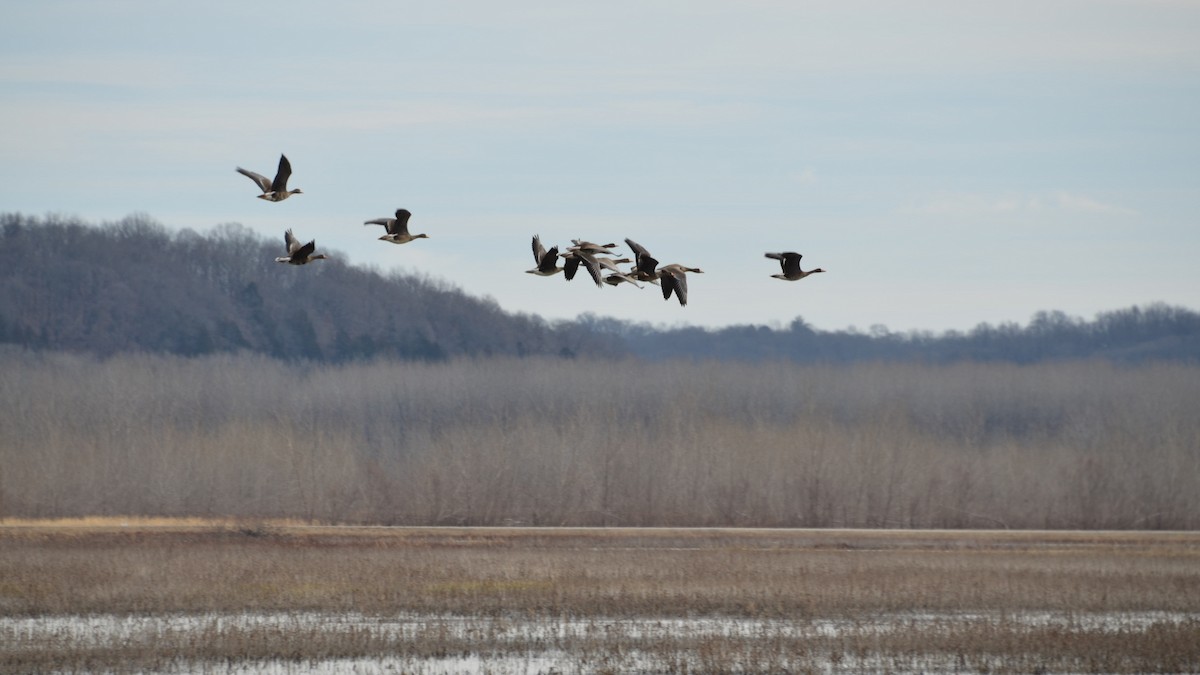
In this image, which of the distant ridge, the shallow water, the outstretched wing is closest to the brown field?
the shallow water

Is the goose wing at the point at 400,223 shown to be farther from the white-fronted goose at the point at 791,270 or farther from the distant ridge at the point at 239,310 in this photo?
the distant ridge at the point at 239,310

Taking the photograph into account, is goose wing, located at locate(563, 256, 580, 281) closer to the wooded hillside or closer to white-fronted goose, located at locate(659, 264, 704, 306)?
white-fronted goose, located at locate(659, 264, 704, 306)

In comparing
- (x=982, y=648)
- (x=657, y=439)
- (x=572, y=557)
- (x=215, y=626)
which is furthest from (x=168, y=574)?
(x=657, y=439)

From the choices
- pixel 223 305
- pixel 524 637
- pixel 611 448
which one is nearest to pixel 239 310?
pixel 223 305

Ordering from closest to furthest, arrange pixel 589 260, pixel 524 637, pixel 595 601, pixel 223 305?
pixel 589 260, pixel 524 637, pixel 595 601, pixel 223 305

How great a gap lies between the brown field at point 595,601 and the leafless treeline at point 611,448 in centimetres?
1290

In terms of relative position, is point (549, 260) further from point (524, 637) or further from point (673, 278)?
point (524, 637)

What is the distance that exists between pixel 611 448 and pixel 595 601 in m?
30.7

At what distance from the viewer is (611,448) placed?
204ft

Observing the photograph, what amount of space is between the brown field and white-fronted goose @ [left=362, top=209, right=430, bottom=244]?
8797mm

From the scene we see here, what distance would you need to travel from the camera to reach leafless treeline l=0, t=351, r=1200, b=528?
191 feet

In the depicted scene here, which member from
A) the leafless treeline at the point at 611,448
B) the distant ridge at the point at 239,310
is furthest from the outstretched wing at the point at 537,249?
the distant ridge at the point at 239,310

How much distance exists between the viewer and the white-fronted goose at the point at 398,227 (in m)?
18.8

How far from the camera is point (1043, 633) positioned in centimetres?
2795
